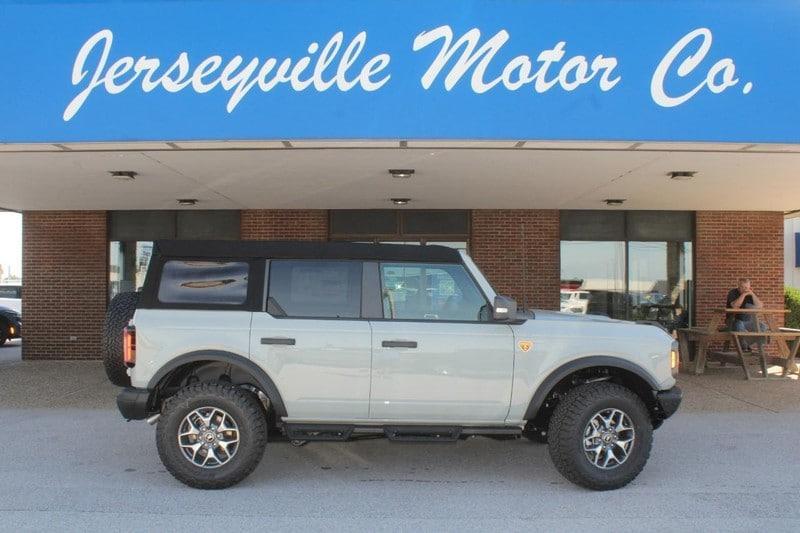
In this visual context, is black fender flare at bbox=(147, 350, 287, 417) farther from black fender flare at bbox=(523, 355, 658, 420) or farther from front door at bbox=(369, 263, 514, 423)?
black fender flare at bbox=(523, 355, 658, 420)

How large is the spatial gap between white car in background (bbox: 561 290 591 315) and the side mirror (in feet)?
27.1

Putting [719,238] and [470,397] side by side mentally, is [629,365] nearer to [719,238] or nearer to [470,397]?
[470,397]

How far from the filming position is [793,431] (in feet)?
24.5

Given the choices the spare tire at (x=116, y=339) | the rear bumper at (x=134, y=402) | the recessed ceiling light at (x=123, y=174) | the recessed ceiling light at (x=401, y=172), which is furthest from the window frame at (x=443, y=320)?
the recessed ceiling light at (x=123, y=174)

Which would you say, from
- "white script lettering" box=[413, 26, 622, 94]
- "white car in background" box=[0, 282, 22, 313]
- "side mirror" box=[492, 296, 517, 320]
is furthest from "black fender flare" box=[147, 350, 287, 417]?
"white car in background" box=[0, 282, 22, 313]

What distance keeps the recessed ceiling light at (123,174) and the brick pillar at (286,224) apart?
3721 millimetres

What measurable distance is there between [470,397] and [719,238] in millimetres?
9821

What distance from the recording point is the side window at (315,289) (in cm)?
554

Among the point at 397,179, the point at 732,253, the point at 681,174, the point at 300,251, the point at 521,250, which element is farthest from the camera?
the point at 732,253

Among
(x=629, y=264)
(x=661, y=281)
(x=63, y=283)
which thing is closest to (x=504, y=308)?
(x=629, y=264)

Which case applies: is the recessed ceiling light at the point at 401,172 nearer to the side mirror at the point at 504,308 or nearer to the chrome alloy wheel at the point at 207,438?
the side mirror at the point at 504,308

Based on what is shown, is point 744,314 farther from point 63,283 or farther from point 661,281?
point 63,283

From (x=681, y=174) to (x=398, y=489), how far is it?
606 cm

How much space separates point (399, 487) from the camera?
555 centimetres
